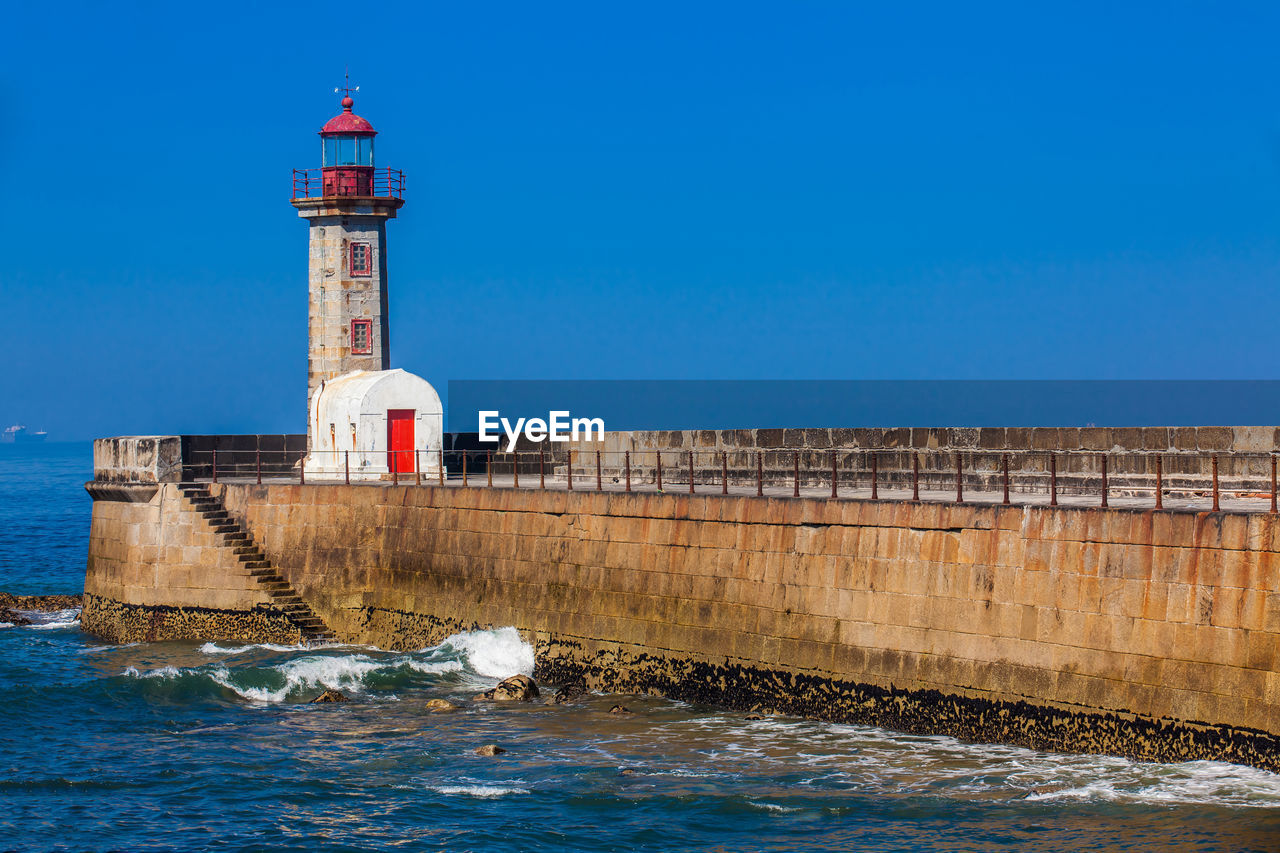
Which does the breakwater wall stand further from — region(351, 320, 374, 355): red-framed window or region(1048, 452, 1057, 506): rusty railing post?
region(351, 320, 374, 355): red-framed window

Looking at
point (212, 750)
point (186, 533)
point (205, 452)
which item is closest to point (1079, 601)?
point (212, 750)

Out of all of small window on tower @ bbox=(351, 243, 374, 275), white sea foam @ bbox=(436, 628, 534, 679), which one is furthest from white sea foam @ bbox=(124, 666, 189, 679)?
small window on tower @ bbox=(351, 243, 374, 275)

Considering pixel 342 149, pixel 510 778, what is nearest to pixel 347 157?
pixel 342 149

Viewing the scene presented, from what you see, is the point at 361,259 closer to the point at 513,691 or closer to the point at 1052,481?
the point at 513,691

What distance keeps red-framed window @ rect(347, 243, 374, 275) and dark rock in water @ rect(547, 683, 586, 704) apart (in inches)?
446

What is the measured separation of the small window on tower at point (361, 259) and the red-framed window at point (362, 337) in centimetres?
96

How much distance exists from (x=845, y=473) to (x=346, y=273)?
11.7 metres

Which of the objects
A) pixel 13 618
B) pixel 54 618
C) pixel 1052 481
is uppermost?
pixel 1052 481

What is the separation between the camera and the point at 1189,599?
523 inches

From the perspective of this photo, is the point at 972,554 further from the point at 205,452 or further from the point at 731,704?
the point at 205,452

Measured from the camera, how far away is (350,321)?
2756cm

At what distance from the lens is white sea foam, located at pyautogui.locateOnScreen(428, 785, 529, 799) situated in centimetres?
1435

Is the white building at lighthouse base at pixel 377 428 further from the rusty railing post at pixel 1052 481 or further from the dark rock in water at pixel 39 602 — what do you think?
the rusty railing post at pixel 1052 481

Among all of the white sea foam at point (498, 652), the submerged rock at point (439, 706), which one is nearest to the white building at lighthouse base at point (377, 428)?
the white sea foam at point (498, 652)
